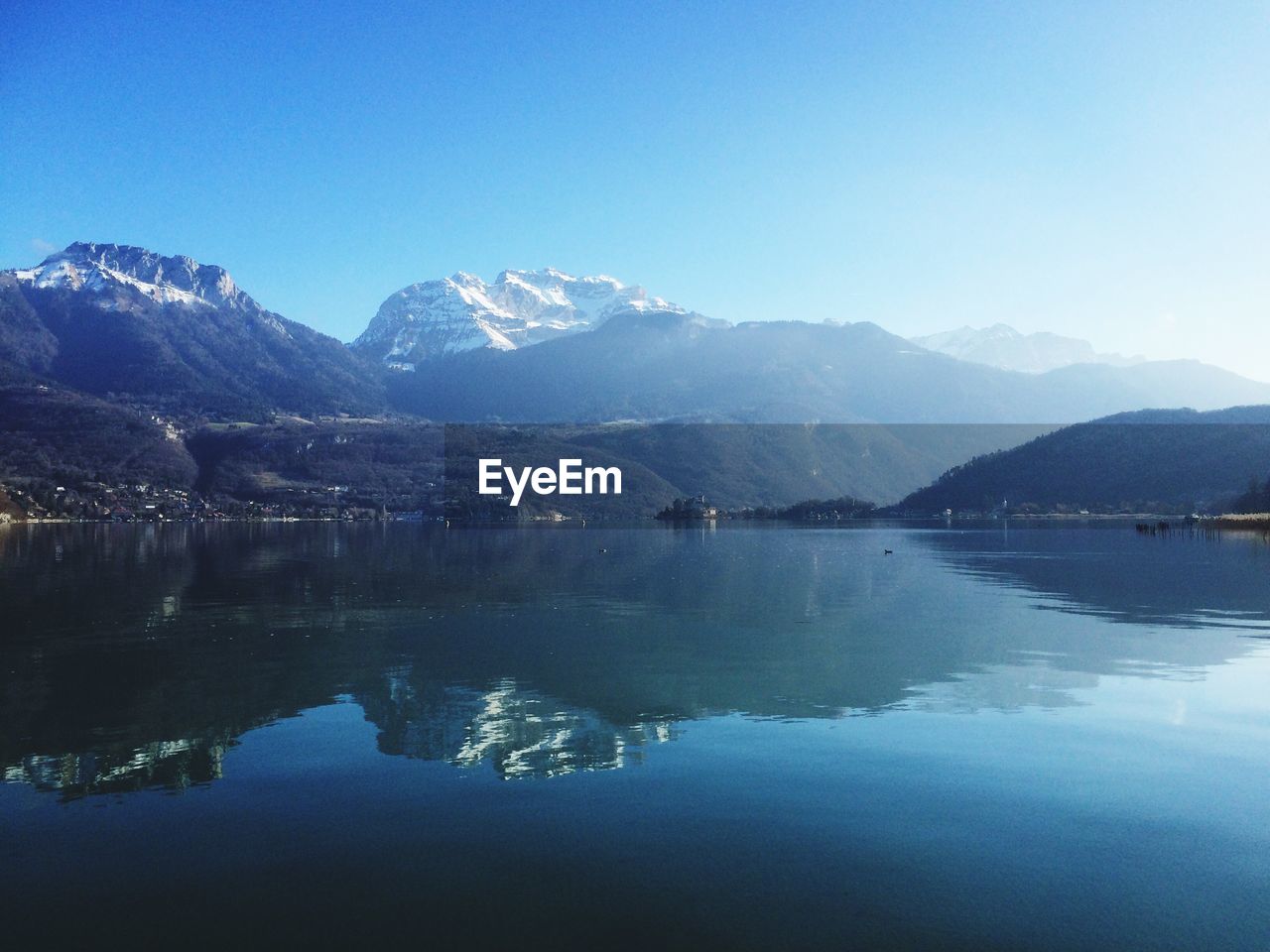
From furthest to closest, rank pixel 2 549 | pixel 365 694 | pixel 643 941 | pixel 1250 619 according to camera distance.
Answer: pixel 2 549
pixel 1250 619
pixel 365 694
pixel 643 941

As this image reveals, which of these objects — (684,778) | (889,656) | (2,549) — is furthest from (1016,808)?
(2,549)

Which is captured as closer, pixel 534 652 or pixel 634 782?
pixel 634 782

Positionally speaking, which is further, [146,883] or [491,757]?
[491,757]

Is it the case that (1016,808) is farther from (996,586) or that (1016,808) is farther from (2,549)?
(2,549)

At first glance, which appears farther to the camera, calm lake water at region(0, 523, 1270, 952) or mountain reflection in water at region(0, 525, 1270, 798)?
mountain reflection in water at region(0, 525, 1270, 798)

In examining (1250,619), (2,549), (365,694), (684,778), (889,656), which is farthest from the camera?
(2,549)
